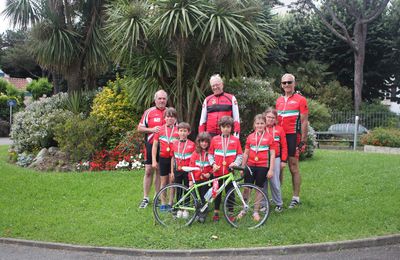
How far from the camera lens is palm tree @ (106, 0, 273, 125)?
10.2 meters

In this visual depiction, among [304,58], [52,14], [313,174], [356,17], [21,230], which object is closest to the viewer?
[21,230]

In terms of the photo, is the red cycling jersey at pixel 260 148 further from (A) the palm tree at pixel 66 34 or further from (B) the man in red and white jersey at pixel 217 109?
(A) the palm tree at pixel 66 34

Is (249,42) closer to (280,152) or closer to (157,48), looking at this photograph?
(157,48)

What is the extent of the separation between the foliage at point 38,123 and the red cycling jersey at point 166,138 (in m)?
6.54

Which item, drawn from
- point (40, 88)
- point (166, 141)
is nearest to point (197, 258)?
point (166, 141)

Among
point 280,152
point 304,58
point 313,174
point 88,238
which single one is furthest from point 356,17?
point 88,238

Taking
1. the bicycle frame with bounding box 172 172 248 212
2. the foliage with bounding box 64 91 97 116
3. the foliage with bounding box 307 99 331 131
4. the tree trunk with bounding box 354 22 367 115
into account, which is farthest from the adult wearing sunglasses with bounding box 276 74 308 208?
the tree trunk with bounding box 354 22 367 115

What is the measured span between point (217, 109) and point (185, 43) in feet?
14.0

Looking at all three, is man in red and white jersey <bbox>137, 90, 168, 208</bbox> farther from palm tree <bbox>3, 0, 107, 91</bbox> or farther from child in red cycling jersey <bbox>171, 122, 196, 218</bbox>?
palm tree <bbox>3, 0, 107, 91</bbox>

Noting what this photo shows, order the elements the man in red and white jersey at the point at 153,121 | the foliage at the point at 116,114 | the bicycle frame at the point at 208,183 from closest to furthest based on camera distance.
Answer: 1. the bicycle frame at the point at 208,183
2. the man in red and white jersey at the point at 153,121
3. the foliage at the point at 116,114

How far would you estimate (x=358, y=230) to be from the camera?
19.1ft

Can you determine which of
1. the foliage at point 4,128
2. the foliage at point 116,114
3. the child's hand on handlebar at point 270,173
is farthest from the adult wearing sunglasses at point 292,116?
the foliage at point 4,128

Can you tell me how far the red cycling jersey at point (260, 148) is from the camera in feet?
20.8

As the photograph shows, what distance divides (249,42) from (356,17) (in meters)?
17.4
